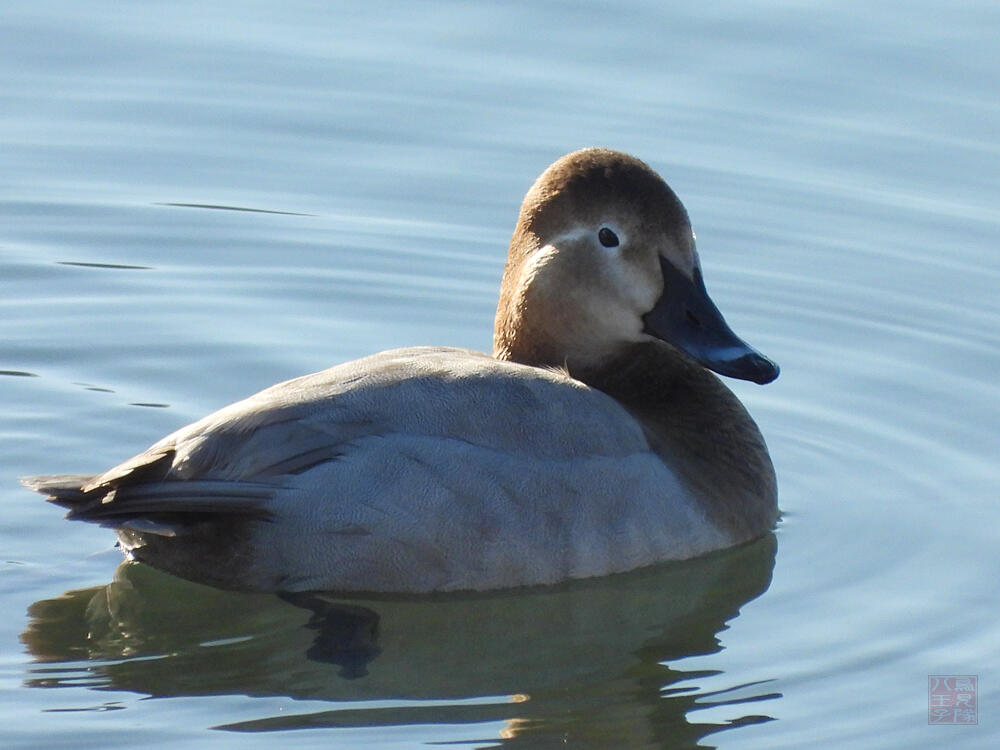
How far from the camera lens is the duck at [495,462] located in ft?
19.2

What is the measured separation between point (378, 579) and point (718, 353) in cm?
151

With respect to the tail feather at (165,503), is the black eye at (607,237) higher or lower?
higher

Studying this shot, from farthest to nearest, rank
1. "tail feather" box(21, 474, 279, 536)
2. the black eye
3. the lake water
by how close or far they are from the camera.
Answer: the black eye
"tail feather" box(21, 474, 279, 536)
the lake water

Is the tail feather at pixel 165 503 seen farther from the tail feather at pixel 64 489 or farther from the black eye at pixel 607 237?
the black eye at pixel 607 237

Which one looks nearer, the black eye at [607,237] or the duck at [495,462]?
the duck at [495,462]

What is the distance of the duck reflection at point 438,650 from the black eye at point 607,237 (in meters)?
1.10

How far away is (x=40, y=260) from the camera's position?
8562 millimetres

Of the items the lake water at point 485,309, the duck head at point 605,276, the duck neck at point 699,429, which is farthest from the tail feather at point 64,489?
the duck neck at point 699,429

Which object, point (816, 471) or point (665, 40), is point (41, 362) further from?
point (665, 40)

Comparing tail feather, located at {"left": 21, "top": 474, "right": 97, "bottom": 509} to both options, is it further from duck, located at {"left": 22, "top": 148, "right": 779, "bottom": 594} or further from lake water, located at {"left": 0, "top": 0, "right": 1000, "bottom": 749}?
lake water, located at {"left": 0, "top": 0, "right": 1000, "bottom": 749}

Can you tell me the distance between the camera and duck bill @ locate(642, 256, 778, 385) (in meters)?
6.76

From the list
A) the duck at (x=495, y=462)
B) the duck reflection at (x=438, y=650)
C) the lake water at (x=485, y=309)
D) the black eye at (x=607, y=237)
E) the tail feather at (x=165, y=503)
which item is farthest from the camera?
the black eye at (x=607, y=237)

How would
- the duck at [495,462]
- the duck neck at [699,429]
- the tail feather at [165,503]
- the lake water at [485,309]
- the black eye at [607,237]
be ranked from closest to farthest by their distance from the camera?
the lake water at [485,309], the tail feather at [165,503], the duck at [495,462], the duck neck at [699,429], the black eye at [607,237]

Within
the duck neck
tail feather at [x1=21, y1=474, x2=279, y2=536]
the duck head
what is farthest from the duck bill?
tail feather at [x1=21, y1=474, x2=279, y2=536]
